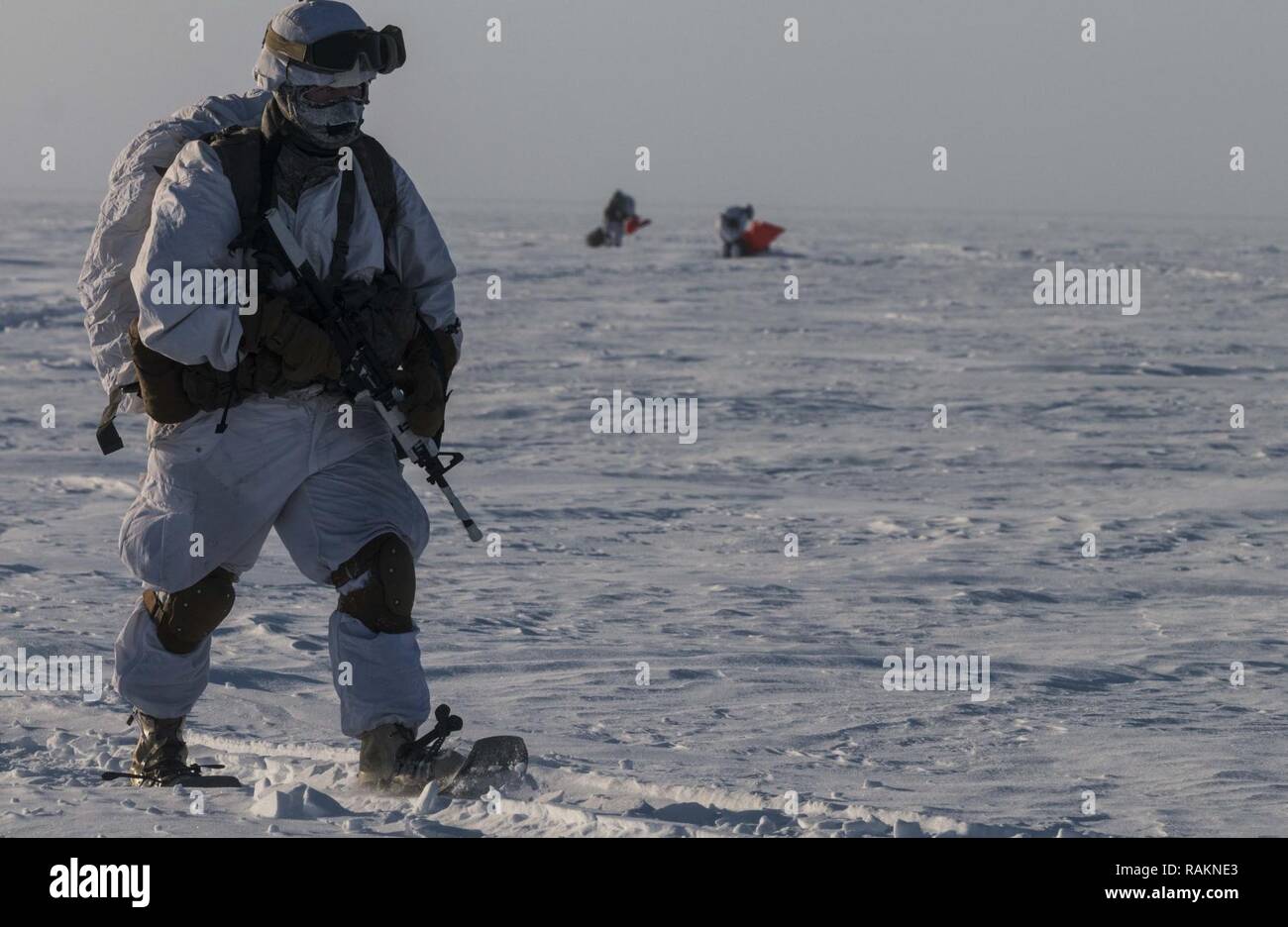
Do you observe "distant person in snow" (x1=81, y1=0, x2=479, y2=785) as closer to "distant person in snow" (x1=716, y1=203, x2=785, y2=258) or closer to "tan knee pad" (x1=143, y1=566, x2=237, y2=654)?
"tan knee pad" (x1=143, y1=566, x2=237, y2=654)

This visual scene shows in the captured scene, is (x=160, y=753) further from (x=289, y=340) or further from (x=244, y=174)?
(x=244, y=174)

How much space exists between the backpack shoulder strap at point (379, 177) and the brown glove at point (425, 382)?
0.82 feet

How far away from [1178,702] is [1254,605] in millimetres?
1355

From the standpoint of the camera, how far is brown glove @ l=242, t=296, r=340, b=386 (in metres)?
3.23

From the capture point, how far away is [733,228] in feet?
103

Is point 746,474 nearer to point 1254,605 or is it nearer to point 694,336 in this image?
point 1254,605

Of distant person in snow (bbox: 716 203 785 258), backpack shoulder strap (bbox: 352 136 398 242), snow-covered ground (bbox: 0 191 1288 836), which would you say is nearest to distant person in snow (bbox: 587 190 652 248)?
distant person in snow (bbox: 716 203 785 258)

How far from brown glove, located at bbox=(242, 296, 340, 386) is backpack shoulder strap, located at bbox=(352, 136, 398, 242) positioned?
331mm

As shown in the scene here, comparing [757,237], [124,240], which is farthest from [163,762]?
[757,237]

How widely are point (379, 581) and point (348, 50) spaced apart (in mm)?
1064

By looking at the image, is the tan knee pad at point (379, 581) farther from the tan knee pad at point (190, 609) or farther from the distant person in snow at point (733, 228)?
the distant person in snow at point (733, 228)

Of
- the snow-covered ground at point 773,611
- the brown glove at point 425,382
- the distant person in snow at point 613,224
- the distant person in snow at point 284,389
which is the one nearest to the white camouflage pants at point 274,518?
the distant person in snow at point 284,389
